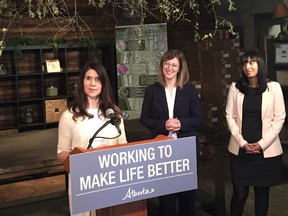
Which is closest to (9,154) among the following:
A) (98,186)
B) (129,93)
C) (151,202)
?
(151,202)

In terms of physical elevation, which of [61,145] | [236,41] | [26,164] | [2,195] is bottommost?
[2,195]

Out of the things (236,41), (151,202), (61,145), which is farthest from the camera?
(236,41)

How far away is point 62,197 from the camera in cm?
395

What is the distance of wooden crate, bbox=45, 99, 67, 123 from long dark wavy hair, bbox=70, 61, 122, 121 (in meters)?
4.12

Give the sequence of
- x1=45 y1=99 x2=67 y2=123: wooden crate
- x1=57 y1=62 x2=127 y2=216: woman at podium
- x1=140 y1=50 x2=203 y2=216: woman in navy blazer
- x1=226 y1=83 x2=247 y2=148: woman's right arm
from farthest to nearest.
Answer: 1. x1=45 y1=99 x2=67 y2=123: wooden crate
2. x1=226 y1=83 x2=247 y2=148: woman's right arm
3. x1=140 y1=50 x2=203 y2=216: woman in navy blazer
4. x1=57 y1=62 x2=127 y2=216: woman at podium

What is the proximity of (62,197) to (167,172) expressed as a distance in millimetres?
2433

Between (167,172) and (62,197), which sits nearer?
(167,172)

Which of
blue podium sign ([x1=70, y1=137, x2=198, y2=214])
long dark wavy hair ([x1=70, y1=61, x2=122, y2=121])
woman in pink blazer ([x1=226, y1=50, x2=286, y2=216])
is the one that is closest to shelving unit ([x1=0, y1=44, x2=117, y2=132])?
woman in pink blazer ([x1=226, y1=50, x2=286, y2=216])

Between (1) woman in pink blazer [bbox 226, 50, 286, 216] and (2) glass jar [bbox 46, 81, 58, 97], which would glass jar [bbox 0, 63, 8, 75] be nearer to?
(2) glass jar [bbox 46, 81, 58, 97]

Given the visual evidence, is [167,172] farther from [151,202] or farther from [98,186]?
[151,202]

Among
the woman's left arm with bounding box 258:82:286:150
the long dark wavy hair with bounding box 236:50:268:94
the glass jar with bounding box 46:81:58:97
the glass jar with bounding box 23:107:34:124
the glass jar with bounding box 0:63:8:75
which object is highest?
the glass jar with bounding box 0:63:8:75

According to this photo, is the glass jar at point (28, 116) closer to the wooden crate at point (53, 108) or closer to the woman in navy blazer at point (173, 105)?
the wooden crate at point (53, 108)

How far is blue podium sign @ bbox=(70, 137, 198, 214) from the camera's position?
61.6 inches

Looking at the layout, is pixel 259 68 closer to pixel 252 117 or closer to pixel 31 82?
pixel 252 117
